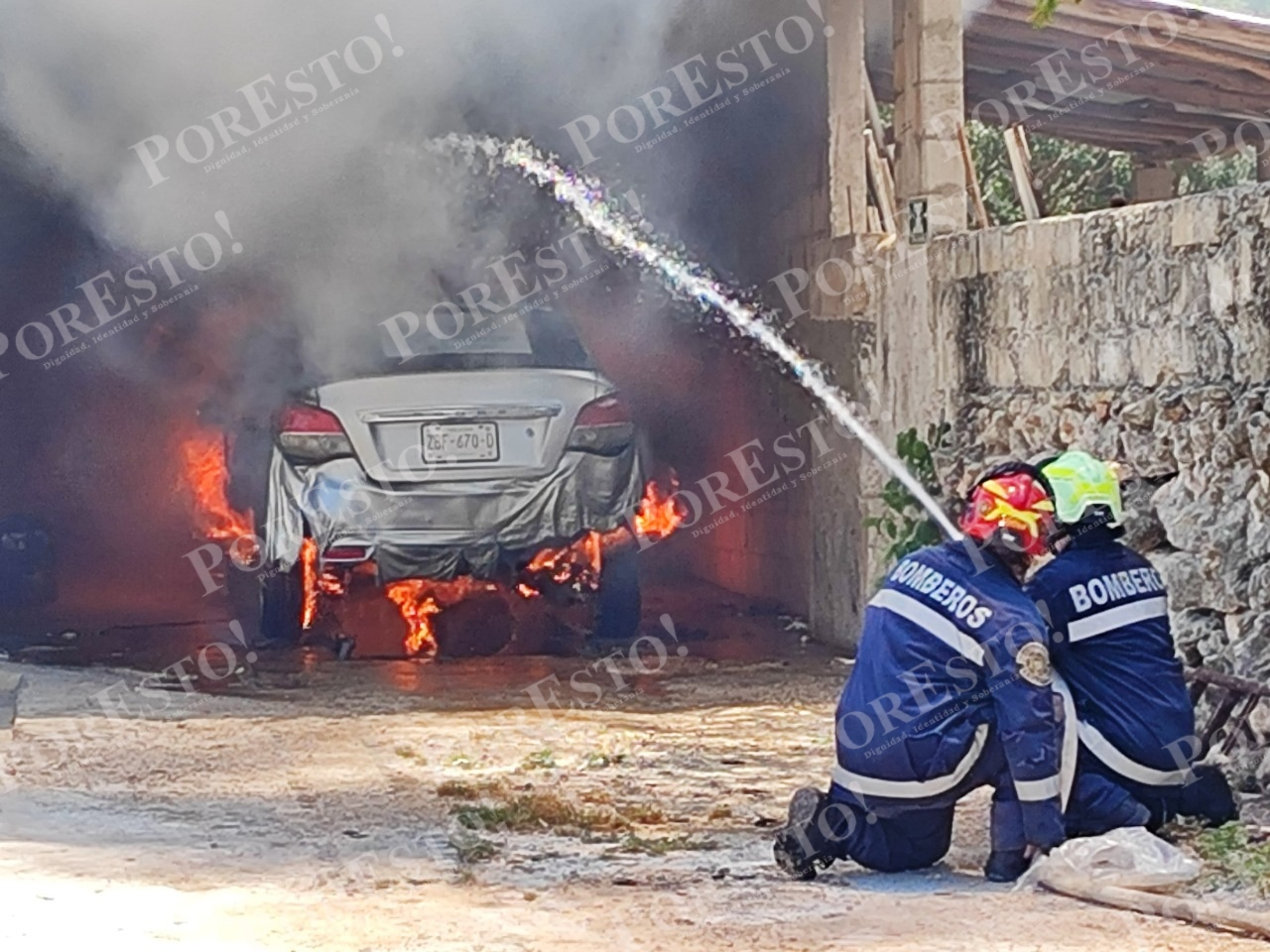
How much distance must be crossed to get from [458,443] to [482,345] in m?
0.58

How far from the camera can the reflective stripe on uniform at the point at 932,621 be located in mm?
4965

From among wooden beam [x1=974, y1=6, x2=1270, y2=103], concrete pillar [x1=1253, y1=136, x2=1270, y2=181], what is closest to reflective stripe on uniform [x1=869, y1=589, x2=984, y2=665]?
wooden beam [x1=974, y1=6, x2=1270, y2=103]

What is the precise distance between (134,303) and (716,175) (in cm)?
457

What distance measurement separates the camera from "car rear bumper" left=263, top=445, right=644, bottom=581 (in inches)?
352

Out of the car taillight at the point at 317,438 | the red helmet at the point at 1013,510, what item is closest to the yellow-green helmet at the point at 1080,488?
the red helmet at the point at 1013,510

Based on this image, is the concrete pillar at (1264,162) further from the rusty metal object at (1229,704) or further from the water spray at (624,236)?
the rusty metal object at (1229,704)

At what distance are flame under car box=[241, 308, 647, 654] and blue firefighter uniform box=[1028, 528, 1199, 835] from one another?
4020 mm

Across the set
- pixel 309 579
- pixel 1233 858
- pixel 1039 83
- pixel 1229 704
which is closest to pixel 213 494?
pixel 309 579

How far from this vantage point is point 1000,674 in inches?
193

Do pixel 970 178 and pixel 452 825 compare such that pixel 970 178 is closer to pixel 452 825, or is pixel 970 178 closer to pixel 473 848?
pixel 452 825

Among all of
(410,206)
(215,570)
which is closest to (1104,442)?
(410,206)

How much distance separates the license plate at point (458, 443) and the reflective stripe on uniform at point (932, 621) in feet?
13.2

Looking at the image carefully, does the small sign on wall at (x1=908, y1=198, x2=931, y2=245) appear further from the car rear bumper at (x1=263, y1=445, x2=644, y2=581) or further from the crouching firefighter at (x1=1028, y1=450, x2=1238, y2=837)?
the crouching firefighter at (x1=1028, y1=450, x2=1238, y2=837)

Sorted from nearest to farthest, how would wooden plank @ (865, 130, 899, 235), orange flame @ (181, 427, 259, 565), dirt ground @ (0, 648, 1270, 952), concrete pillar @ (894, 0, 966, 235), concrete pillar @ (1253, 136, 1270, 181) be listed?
1. dirt ground @ (0, 648, 1270, 952)
2. concrete pillar @ (894, 0, 966, 235)
3. wooden plank @ (865, 130, 899, 235)
4. orange flame @ (181, 427, 259, 565)
5. concrete pillar @ (1253, 136, 1270, 181)
